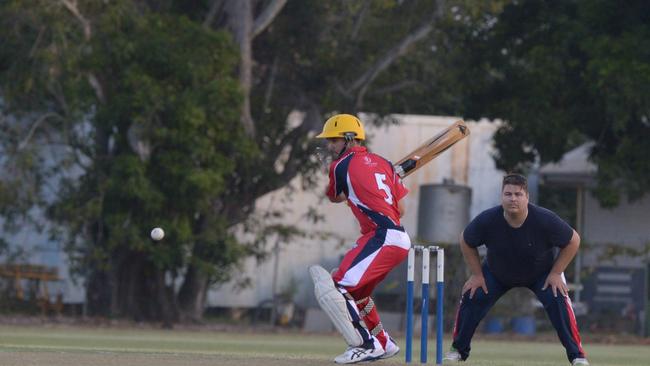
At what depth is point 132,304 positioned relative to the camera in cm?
2398

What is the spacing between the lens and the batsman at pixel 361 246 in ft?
33.3

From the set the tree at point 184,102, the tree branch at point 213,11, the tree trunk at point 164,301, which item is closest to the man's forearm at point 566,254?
the tree at point 184,102

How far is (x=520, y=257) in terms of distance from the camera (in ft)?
35.2

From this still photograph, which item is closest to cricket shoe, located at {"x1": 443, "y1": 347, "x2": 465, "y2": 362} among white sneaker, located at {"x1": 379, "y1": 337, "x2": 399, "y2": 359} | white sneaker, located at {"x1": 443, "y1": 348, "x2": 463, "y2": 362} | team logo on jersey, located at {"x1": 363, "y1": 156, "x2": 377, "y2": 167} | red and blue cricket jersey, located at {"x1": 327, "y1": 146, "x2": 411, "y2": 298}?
white sneaker, located at {"x1": 443, "y1": 348, "x2": 463, "y2": 362}

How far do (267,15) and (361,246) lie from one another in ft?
42.9

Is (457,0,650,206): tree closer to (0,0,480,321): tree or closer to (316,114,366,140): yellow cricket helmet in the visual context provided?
(0,0,480,321): tree

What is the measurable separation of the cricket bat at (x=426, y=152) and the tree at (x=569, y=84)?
10865 mm

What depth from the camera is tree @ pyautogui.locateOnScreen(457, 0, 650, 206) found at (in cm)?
2192

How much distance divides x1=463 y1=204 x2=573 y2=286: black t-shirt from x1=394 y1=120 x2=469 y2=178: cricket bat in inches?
26.5

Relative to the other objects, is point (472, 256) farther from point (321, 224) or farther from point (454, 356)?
point (321, 224)

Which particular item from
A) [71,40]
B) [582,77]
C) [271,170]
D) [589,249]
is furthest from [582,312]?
[71,40]

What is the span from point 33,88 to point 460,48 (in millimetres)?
7810

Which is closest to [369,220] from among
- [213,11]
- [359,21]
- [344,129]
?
[344,129]

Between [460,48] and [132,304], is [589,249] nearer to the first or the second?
[460,48]
